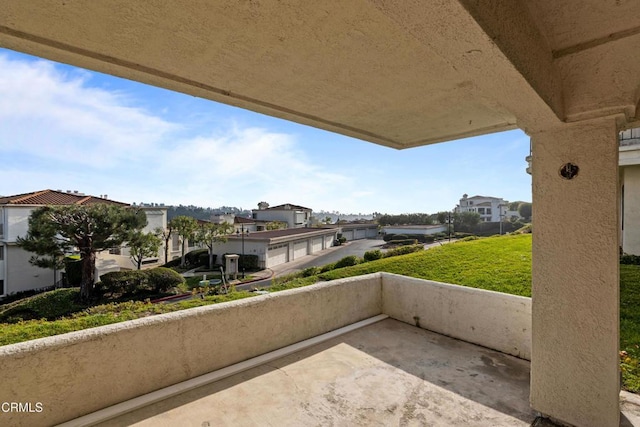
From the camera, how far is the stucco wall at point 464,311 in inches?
137

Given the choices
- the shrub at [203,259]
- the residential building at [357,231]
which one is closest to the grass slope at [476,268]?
the shrub at [203,259]

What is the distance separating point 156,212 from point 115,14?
95.4 ft

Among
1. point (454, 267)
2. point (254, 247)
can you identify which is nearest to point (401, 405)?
point (454, 267)

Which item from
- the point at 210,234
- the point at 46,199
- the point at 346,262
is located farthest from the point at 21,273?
the point at 346,262

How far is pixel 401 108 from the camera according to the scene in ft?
10.0

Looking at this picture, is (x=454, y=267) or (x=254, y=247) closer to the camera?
(x=454, y=267)

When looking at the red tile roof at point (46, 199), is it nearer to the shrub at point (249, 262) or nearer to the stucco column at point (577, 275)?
the shrub at point (249, 262)

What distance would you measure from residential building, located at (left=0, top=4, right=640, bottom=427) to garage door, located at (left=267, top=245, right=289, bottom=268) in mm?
23217

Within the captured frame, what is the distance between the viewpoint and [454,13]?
0.96m

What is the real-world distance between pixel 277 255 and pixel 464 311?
24.3m

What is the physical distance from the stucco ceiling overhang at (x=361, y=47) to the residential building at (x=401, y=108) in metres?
0.01

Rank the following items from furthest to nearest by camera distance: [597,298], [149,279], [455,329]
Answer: [149,279] < [455,329] < [597,298]

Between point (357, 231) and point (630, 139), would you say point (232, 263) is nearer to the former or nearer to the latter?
point (630, 139)

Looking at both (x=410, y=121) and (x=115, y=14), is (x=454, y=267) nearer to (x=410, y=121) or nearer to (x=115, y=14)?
(x=410, y=121)
